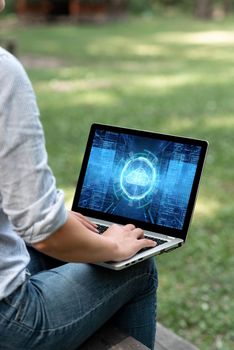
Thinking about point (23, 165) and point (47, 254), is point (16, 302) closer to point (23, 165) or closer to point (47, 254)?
point (47, 254)

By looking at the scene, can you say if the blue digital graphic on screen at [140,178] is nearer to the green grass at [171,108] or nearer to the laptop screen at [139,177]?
the laptop screen at [139,177]

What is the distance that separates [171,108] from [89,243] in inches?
242

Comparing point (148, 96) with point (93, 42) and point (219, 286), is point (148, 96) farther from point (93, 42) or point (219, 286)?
point (93, 42)

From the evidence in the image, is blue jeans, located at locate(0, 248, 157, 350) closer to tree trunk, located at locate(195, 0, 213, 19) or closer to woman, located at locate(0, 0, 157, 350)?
woman, located at locate(0, 0, 157, 350)

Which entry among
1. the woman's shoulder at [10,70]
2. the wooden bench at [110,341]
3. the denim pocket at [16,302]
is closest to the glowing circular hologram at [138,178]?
the wooden bench at [110,341]

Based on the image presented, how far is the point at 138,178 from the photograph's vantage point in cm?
183

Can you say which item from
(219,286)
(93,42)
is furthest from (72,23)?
(219,286)

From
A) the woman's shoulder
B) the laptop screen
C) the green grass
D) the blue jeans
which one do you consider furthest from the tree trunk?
the woman's shoulder

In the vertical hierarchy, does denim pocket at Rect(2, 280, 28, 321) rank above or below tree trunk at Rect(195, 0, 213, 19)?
below

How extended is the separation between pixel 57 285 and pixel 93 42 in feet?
45.2

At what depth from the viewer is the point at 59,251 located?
1417 mm

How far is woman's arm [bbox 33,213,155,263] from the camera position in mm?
1390

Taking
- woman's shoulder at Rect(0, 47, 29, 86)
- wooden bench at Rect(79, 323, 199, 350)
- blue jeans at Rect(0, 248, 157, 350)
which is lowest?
wooden bench at Rect(79, 323, 199, 350)

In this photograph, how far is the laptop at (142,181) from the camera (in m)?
1.78
